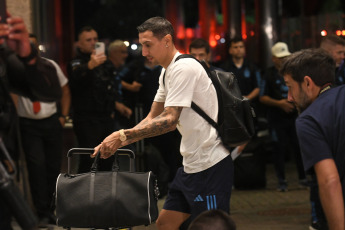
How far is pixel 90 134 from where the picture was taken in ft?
28.4

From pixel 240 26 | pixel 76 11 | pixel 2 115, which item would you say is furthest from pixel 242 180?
pixel 76 11

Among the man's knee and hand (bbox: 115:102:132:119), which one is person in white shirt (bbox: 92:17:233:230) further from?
hand (bbox: 115:102:132:119)

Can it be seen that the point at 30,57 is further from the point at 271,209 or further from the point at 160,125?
the point at 271,209

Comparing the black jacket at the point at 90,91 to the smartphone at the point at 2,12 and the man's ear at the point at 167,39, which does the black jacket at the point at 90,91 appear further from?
the smartphone at the point at 2,12

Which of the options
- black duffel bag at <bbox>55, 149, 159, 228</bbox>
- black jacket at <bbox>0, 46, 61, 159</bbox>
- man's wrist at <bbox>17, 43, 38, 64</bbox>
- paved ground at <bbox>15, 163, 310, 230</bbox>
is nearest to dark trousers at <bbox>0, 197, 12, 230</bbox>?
black jacket at <bbox>0, 46, 61, 159</bbox>

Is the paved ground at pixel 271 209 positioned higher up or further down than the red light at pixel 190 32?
further down

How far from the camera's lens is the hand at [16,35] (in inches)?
158

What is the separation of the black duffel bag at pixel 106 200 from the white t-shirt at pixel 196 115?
37 centimetres

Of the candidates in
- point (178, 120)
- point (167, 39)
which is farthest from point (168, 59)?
point (178, 120)

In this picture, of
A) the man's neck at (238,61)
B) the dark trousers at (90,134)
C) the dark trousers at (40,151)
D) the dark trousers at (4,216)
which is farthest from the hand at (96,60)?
the dark trousers at (4,216)

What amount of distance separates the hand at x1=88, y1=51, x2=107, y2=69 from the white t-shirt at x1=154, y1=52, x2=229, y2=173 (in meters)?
3.66

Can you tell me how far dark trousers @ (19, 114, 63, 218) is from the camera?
7.69 m

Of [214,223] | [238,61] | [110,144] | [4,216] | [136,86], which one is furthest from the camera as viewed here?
[238,61]

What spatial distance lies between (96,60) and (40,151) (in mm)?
1378
